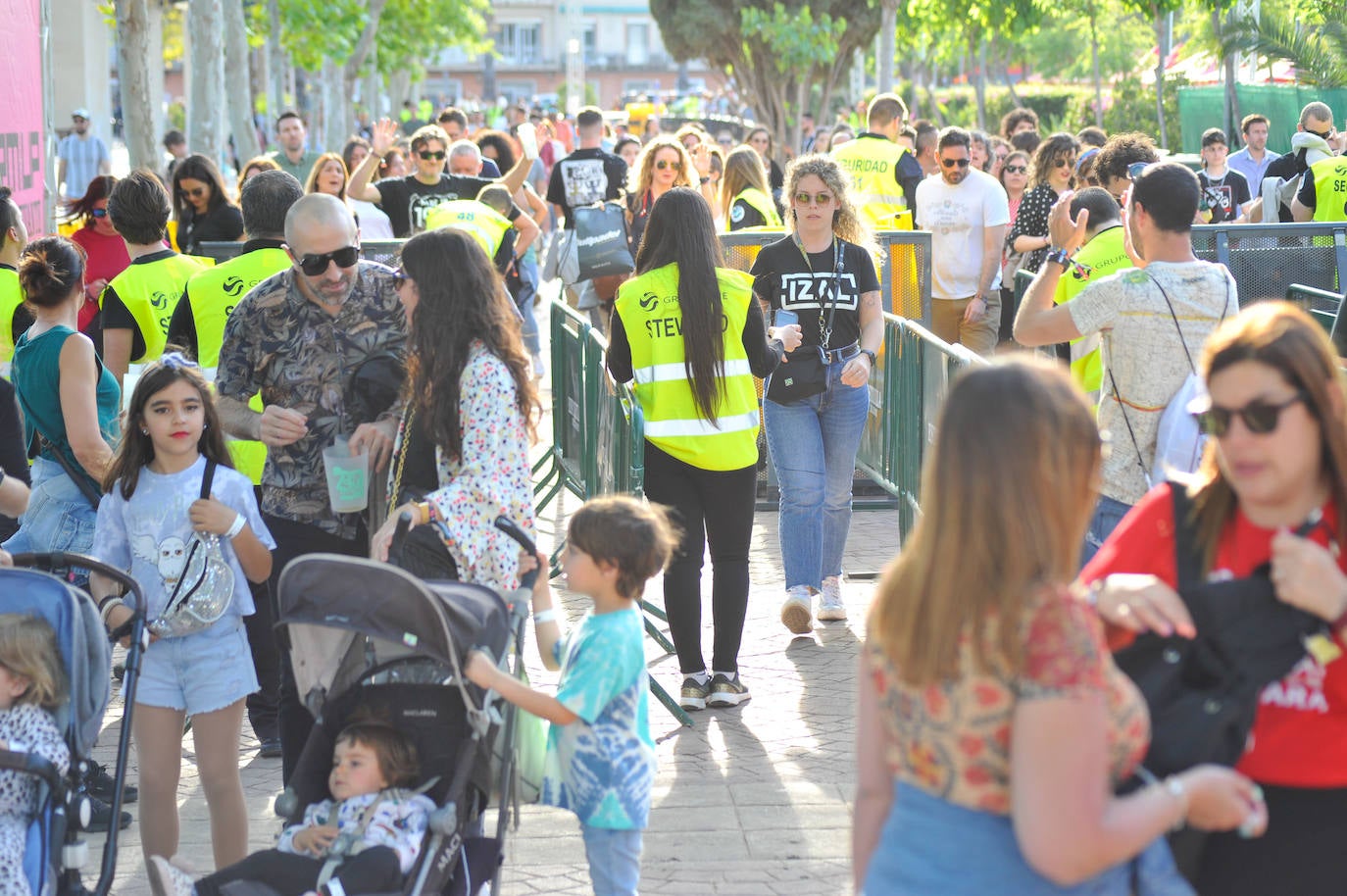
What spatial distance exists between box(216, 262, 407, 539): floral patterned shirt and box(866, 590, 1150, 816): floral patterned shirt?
117 inches

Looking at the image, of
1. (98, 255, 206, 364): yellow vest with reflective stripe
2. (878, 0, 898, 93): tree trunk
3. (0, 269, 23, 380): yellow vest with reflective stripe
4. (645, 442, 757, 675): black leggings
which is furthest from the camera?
(878, 0, 898, 93): tree trunk

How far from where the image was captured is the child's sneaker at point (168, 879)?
380 cm

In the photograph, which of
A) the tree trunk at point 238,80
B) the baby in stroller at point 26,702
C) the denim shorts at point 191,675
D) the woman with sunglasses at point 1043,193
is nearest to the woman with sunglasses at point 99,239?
the denim shorts at point 191,675

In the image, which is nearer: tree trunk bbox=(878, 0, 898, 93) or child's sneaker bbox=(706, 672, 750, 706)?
child's sneaker bbox=(706, 672, 750, 706)

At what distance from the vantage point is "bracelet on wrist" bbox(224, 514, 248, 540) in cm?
462

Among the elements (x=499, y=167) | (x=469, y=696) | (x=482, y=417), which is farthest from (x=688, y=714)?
(x=499, y=167)

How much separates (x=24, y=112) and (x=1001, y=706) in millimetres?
10752

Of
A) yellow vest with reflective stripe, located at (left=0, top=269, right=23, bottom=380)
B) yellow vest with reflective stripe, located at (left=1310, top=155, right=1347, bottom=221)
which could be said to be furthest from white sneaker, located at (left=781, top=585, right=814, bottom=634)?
yellow vest with reflective stripe, located at (left=1310, top=155, right=1347, bottom=221)

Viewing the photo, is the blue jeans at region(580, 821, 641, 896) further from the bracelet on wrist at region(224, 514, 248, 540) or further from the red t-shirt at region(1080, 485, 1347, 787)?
the red t-shirt at region(1080, 485, 1347, 787)

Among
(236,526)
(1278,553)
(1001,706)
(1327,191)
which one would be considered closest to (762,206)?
(1327,191)

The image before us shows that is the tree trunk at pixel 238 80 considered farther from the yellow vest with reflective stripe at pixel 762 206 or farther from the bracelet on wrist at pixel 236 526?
the bracelet on wrist at pixel 236 526

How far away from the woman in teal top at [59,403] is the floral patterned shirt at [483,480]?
161 cm

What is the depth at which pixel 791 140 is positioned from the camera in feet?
176

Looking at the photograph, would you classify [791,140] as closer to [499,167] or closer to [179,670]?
[499,167]
